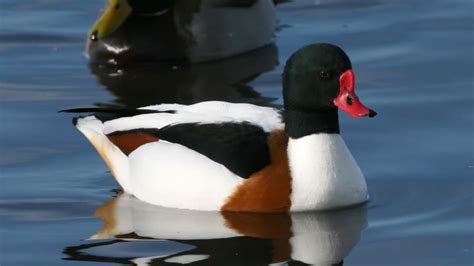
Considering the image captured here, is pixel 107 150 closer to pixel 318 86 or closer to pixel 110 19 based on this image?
pixel 318 86

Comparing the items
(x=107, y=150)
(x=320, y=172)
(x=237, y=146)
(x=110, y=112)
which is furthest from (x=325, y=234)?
(x=110, y=112)

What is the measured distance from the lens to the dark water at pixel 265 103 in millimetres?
10203

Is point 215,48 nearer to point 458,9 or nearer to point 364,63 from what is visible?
point 364,63

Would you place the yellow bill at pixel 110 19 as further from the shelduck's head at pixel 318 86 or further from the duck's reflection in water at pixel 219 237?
the shelduck's head at pixel 318 86

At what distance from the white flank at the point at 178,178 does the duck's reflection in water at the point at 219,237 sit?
8 centimetres

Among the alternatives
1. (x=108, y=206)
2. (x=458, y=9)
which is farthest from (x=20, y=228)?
(x=458, y=9)

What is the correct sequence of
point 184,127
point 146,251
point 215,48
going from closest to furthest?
1. point 146,251
2. point 184,127
3. point 215,48

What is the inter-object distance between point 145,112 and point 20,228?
1270mm

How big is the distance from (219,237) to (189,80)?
4.63 m

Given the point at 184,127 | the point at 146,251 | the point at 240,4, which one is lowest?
the point at 146,251

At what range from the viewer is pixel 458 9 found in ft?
53.4

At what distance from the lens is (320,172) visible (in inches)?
418

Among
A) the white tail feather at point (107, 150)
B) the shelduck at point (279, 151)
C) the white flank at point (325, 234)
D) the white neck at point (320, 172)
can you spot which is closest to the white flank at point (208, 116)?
the shelduck at point (279, 151)

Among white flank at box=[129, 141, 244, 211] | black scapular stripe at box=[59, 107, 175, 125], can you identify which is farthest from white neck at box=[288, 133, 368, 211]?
black scapular stripe at box=[59, 107, 175, 125]
